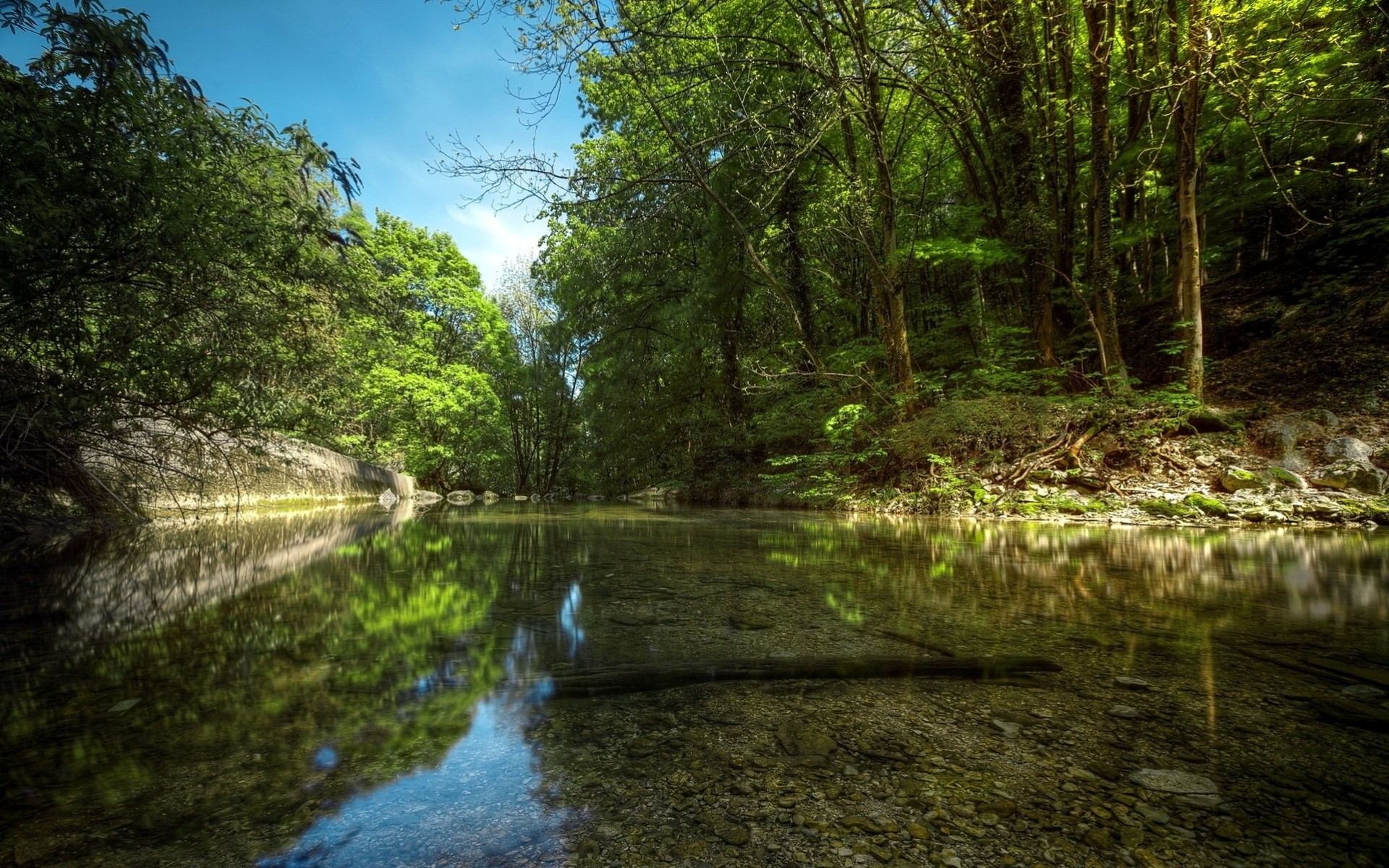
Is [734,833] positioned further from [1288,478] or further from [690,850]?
[1288,478]

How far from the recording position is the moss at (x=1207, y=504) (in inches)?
230

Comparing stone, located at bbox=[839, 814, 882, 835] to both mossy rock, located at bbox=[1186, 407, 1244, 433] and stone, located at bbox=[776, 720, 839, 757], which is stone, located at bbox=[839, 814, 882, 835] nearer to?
stone, located at bbox=[776, 720, 839, 757]

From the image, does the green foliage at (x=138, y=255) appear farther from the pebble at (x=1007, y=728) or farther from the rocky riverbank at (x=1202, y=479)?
the rocky riverbank at (x=1202, y=479)

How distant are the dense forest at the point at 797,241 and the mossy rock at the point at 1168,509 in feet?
5.89

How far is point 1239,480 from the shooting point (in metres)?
6.27

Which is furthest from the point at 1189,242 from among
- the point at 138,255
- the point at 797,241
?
the point at 138,255

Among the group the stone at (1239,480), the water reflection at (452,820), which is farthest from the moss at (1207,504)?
the water reflection at (452,820)

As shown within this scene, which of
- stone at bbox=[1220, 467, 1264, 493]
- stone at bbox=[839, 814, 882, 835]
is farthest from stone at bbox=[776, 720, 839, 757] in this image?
stone at bbox=[1220, 467, 1264, 493]

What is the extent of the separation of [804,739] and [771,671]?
1.40 feet

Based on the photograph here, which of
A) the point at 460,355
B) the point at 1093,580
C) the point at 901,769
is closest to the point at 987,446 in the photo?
the point at 1093,580

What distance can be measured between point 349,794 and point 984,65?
987 cm

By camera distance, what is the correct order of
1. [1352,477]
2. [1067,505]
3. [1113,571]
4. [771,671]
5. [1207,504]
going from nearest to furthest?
1. [771,671]
2. [1113,571]
3. [1352,477]
4. [1207,504]
5. [1067,505]

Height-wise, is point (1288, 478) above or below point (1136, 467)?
below

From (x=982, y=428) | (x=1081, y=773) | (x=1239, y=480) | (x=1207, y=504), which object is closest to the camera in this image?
(x=1081, y=773)
